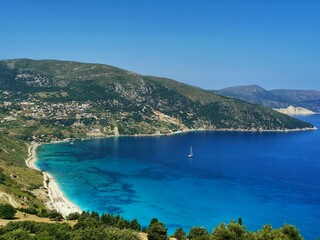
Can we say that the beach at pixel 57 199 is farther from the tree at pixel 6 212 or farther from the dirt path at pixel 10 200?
the tree at pixel 6 212

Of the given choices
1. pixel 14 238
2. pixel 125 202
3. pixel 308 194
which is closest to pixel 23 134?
pixel 125 202

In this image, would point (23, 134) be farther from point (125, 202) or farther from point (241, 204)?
point (241, 204)

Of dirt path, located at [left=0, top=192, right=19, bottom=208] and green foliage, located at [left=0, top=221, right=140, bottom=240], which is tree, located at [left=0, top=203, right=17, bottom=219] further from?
dirt path, located at [left=0, top=192, right=19, bottom=208]

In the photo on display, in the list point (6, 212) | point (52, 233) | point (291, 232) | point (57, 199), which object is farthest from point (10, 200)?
point (291, 232)

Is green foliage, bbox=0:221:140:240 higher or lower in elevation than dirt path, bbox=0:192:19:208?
higher

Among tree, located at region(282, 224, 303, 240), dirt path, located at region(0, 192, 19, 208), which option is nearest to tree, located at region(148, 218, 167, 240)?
tree, located at region(282, 224, 303, 240)

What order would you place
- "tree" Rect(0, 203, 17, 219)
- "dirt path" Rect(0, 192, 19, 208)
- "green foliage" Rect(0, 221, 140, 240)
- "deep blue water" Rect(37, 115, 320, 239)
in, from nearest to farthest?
1. "green foliage" Rect(0, 221, 140, 240)
2. "tree" Rect(0, 203, 17, 219)
3. "dirt path" Rect(0, 192, 19, 208)
4. "deep blue water" Rect(37, 115, 320, 239)

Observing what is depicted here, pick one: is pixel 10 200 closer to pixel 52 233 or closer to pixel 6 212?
pixel 6 212

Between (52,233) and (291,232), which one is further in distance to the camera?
(291,232)
